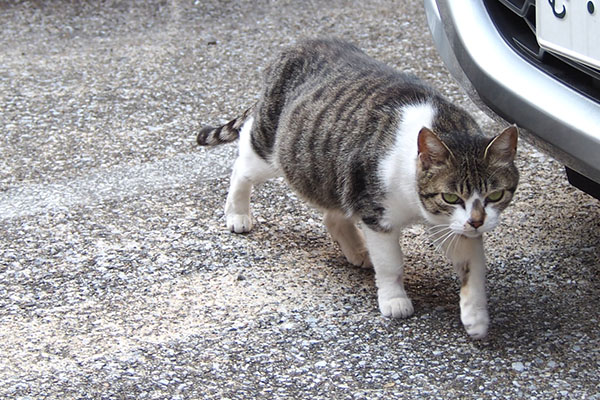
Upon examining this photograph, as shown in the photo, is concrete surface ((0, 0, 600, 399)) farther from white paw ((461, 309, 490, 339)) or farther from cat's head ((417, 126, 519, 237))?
cat's head ((417, 126, 519, 237))

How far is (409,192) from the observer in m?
2.92

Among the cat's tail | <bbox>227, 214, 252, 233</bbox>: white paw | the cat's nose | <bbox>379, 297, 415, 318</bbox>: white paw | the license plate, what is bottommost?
<bbox>227, 214, 252, 233</bbox>: white paw

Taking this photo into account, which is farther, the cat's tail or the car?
the cat's tail

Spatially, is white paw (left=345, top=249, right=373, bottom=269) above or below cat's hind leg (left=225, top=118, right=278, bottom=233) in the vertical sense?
below

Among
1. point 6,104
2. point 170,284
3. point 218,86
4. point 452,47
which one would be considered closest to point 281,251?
point 170,284

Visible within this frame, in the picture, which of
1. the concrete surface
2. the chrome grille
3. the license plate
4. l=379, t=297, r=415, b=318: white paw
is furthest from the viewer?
l=379, t=297, r=415, b=318: white paw

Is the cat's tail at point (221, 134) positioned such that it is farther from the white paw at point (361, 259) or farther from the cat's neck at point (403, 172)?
the cat's neck at point (403, 172)

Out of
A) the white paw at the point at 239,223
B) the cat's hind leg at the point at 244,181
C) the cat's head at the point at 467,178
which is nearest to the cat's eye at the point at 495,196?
the cat's head at the point at 467,178

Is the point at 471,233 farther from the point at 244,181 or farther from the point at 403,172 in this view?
the point at 244,181

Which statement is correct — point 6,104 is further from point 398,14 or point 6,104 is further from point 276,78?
point 398,14

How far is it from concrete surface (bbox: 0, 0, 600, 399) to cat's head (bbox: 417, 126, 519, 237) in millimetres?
436

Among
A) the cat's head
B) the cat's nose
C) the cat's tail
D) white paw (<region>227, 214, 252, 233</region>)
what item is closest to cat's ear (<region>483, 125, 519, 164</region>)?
the cat's head

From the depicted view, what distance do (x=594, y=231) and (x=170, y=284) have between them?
1.74 metres

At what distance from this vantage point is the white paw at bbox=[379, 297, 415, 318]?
303 centimetres
